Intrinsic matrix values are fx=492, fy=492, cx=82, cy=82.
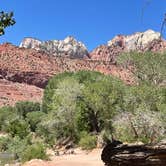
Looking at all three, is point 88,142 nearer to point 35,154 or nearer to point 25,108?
point 35,154

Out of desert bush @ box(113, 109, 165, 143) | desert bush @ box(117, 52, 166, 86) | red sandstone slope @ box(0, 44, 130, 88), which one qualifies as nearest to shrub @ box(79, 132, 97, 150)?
desert bush @ box(113, 109, 165, 143)

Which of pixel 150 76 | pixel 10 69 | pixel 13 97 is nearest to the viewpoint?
pixel 150 76

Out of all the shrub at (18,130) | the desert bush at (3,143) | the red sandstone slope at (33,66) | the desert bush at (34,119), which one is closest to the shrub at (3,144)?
the desert bush at (3,143)

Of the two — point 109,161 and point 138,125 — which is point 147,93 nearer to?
point 138,125

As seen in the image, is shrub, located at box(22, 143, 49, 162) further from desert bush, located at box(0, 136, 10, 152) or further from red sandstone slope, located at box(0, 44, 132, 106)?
red sandstone slope, located at box(0, 44, 132, 106)

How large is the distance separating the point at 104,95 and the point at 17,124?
16.8 m

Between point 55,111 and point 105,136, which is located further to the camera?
point 55,111

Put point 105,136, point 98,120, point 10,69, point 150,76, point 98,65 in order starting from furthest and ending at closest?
point 98,65
point 10,69
point 150,76
point 98,120
point 105,136

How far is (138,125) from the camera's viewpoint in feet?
107

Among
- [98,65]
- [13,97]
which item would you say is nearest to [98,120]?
Result: [13,97]

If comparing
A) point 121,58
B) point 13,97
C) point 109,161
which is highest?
point 13,97

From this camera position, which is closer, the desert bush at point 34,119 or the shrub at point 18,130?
the shrub at point 18,130

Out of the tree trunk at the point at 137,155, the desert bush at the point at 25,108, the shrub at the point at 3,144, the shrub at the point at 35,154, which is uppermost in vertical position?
the desert bush at the point at 25,108

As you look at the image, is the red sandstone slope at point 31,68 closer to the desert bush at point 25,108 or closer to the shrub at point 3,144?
the desert bush at point 25,108
